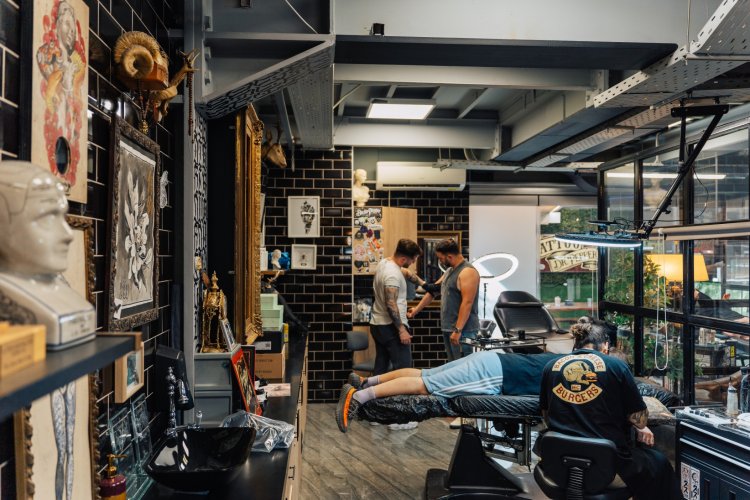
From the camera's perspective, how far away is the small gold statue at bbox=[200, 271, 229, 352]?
349 centimetres

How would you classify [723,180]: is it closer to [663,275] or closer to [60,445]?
[663,275]

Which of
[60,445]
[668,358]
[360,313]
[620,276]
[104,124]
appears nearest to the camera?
[60,445]

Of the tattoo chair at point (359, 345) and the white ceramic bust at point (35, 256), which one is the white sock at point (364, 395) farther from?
the white ceramic bust at point (35, 256)

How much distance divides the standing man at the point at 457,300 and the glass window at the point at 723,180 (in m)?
2.24

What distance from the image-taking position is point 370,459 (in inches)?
230

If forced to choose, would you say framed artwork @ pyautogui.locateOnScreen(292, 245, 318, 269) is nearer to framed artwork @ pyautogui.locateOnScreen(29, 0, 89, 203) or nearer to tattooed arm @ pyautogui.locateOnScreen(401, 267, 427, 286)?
tattooed arm @ pyautogui.locateOnScreen(401, 267, 427, 286)

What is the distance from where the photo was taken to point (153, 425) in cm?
289

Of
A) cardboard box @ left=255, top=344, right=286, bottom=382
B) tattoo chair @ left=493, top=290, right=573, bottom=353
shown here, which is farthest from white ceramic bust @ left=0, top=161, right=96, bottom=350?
tattoo chair @ left=493, top=290, right=573, bottom=353

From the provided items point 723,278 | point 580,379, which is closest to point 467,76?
point 580,379

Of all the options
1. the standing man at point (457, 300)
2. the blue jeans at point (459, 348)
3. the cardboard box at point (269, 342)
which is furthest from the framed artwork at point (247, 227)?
the blue jeans at point (459, 348)

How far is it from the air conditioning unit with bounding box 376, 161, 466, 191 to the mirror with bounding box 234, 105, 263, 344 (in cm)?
378

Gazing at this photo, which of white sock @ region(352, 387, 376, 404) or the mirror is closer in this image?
the mirror

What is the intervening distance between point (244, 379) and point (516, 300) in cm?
513

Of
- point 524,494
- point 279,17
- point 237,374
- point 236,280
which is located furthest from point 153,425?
point 524,494
